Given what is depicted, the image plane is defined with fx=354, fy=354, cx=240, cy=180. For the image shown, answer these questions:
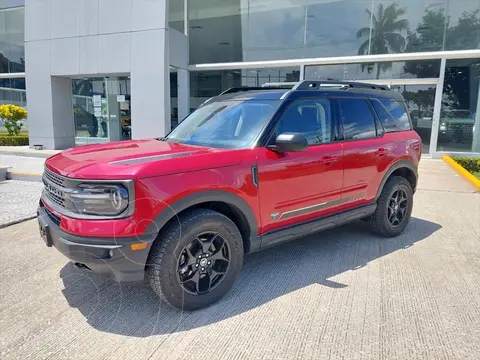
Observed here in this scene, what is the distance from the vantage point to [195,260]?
2.98 meters

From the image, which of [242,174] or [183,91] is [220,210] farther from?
[183,91]

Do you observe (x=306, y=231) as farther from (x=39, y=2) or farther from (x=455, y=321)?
(x=39, y=2)

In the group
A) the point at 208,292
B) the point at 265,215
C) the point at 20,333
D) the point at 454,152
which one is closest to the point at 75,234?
the point at 20,333

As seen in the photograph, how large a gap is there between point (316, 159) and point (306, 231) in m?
0.76

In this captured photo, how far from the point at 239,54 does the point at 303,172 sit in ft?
35.9

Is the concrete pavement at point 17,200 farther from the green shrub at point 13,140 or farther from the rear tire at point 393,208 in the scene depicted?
the green shrub at point 13,140

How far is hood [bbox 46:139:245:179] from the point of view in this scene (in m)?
2.65

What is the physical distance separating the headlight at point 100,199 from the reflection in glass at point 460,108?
12.3 metres

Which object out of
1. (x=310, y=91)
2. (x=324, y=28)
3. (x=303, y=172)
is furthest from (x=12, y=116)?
(x=303, y=172)

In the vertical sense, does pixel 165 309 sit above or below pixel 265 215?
below

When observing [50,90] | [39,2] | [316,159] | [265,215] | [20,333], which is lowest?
[20,333]

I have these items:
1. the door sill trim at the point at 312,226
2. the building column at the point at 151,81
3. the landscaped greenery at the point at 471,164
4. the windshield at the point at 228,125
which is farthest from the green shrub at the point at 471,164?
the windshield at the point at 228,125

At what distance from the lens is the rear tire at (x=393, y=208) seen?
183 inches

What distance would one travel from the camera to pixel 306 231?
3.72m
